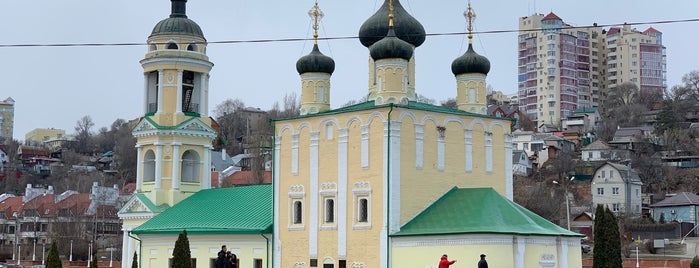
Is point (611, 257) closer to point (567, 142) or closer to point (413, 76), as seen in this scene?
point (413, 76)

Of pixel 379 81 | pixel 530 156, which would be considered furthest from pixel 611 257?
pixel 530 156

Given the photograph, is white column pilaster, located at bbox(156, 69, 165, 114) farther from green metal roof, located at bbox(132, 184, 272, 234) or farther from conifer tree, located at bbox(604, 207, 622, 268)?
conifer tree, located at bbox(604, 207, 622, 268)

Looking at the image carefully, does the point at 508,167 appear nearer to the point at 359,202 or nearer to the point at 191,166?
the point at 359,202

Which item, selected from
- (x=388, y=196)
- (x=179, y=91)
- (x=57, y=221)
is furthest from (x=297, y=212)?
(x=57, y=221)

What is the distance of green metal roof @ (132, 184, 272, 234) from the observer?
97.4 feet

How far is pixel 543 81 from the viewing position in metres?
109

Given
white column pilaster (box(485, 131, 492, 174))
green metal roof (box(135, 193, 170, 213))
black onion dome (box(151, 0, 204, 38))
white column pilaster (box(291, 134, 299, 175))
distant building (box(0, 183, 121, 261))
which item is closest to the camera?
white column pilaster (box(485, 131, 492, 174))

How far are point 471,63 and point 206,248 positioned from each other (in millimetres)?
9696

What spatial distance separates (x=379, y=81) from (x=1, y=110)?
5174 inches

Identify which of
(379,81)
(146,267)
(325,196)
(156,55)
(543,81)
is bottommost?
(146,267)

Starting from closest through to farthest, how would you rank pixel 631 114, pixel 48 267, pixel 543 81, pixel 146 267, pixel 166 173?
pixel 48 267 < pixel 146 267 < pixel 166 173 < pixel 631 114 < pixel 543 81

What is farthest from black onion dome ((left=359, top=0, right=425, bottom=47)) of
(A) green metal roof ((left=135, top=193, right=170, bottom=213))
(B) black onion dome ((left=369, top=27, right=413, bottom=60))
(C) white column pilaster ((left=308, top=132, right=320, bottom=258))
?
(A) green metal roof ((left=135, top=193, right=170, bottom=213))

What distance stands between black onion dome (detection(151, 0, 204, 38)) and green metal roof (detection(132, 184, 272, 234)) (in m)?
5.92

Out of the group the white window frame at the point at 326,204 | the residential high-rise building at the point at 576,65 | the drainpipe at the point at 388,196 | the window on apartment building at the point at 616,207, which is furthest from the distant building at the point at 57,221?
the residential high-rise building at the point at 576,65
